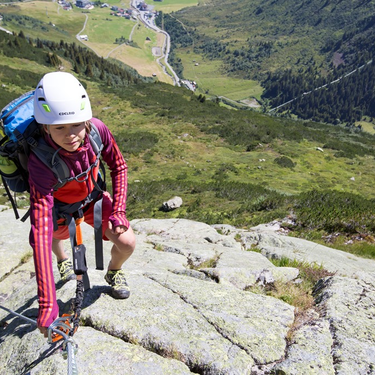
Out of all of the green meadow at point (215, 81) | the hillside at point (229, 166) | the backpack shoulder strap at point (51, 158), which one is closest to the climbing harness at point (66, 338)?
the backpack shoulder strap at point (51, 158)

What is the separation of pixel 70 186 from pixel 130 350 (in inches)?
73.1

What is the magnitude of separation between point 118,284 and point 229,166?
1869 centimetres

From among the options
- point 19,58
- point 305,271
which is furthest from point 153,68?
point 305,271

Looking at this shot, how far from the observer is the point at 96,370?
2.82 m

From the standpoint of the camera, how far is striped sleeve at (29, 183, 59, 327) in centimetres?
276

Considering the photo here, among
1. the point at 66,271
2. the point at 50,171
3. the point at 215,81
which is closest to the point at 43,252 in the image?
the point at 50,171

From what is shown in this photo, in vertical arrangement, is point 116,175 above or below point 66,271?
above

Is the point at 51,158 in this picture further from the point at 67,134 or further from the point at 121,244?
the point at 121,244

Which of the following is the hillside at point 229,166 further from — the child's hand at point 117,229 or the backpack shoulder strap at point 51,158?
the backpack shoulder strap at point 51,158

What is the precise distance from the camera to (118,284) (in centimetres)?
388

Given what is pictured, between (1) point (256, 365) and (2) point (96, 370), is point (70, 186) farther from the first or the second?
(1) point (256, 365)

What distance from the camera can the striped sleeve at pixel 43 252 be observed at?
2.76 metres

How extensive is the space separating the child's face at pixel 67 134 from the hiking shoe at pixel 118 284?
175 cm

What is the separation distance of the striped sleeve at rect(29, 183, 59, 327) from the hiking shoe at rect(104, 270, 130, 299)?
103 cm
